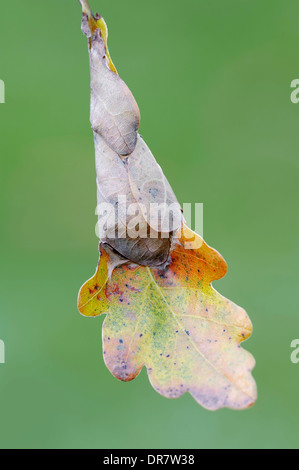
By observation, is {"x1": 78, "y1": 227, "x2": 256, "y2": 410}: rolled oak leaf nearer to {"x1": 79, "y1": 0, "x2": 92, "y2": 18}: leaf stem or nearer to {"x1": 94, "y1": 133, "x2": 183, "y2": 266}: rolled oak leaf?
{"x1": 94, "y1": 133, "x2": 183, "y2": 266}: rolled oak leaf

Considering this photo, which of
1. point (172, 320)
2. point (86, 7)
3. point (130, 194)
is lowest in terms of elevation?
point (172, 320)

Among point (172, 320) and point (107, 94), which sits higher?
point (107, 94)

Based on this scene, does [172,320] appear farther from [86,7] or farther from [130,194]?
[86,7]

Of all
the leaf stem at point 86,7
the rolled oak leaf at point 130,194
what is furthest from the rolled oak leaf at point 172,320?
the leaf stem at point 86,7

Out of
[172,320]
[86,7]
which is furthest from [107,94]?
Result: [172,320]

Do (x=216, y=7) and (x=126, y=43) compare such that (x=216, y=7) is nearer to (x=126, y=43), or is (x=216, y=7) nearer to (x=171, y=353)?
(x=126, y=43)

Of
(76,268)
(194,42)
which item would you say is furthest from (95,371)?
(194,42)

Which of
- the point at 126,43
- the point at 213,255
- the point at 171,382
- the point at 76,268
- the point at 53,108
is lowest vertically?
the point at 171,382

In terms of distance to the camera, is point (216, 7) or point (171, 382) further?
point (216, 7)
